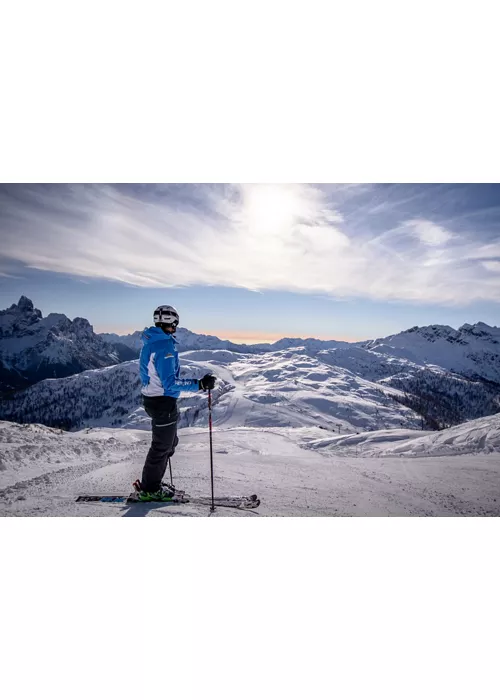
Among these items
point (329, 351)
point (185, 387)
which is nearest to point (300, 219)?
point (185, 387)

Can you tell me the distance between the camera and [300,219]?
516 cm

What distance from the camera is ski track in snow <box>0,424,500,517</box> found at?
4152 mm

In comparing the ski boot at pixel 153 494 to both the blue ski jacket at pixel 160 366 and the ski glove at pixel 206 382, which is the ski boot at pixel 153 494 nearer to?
the blue ski jacket at pixel 160 366

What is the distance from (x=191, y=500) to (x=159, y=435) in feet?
3.20

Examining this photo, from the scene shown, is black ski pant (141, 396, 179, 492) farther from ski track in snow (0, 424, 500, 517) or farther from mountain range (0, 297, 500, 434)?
mountain range (0, 297, 500, 434)

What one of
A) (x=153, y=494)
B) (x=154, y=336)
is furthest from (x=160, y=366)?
(x=153, y=494)

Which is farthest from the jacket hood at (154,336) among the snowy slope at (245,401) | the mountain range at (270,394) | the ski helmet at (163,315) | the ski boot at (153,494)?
the snowy slope at (245,401)

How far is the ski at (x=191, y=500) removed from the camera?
4.21 m

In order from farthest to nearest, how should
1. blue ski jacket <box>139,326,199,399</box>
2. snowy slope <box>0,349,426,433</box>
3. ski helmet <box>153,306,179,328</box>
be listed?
snowy slope <box>0,349,426,433</box> → ski helmet <box>153,306,179,328</box> → blue ski jacket <box>139,326,199,399</box>

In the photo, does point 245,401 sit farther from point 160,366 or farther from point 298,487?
point 160,366

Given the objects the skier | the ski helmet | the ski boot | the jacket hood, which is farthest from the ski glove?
the ski boot
